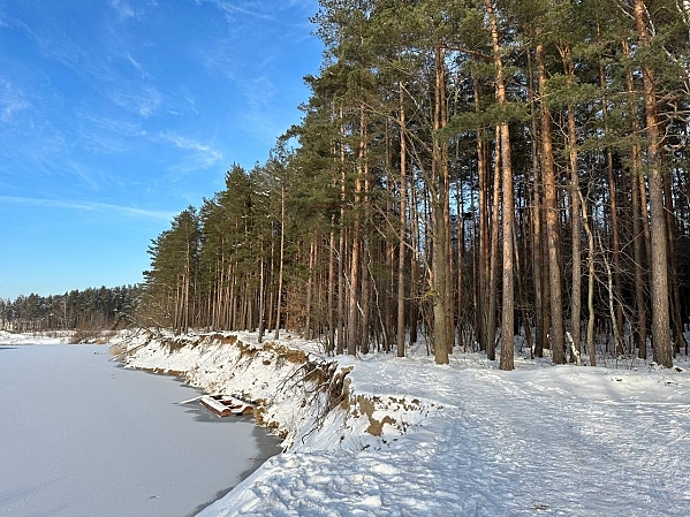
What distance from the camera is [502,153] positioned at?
10.6 meters

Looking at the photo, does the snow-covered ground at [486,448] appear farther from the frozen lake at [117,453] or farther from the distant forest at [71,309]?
the distant forest at [71,309]

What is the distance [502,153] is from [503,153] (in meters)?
0.09

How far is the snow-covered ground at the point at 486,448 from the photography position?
3512mm

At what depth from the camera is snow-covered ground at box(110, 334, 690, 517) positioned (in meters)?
3.51

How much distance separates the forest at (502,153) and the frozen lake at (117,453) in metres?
5.53

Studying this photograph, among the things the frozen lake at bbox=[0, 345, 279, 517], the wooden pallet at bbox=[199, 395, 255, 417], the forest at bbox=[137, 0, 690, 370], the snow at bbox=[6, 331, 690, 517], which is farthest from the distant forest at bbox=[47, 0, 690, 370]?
the frozen lake at bbox=[0, 345, 279, 517]

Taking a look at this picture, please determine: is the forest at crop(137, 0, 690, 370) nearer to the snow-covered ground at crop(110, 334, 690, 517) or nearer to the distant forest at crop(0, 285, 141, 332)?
the snow-covered ground at crop(110, 334, 690, 517)

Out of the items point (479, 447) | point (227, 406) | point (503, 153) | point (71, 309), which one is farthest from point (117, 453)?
point (71, 309)

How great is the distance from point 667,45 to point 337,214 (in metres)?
10.1

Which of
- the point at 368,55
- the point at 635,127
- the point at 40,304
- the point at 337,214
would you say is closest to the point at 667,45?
the point at 635,127

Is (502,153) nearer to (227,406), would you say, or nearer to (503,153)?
(503,153)

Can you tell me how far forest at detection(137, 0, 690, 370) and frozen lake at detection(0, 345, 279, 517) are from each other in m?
5.53

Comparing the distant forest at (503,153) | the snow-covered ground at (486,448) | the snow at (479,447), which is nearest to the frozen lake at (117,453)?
the snow at (479,447)

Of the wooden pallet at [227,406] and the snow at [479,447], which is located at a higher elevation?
the snow at [479,447]
